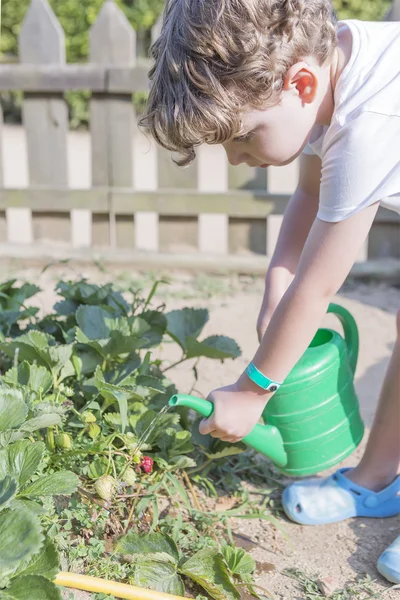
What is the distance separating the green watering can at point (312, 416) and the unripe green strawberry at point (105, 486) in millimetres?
309

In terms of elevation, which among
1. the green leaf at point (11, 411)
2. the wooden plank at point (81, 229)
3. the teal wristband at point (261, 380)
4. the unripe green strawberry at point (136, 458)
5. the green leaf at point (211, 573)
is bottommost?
the wooden plank at point (81, 229)

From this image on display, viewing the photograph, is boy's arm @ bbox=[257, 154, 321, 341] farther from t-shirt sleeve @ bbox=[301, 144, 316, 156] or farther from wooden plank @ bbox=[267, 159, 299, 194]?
wooden plank @ bbox=[267, 159, 299, 194]

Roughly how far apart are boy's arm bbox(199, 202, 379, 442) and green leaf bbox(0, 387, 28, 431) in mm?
357

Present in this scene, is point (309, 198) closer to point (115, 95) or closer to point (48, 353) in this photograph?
point (48, 353)

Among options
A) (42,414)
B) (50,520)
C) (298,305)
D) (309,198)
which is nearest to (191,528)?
(50,520)

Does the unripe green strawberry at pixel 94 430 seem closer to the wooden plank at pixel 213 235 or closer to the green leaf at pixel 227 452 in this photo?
the green leaf at pixel 227 452

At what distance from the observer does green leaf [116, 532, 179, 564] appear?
1500mm

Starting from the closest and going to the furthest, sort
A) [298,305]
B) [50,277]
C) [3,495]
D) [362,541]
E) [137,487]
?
1. [3,495]
2. [298,305]
3. [137,487]
4. [362,541]
5. [50,277]

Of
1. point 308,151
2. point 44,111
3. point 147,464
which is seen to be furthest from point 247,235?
point 147,464

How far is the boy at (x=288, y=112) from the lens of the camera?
1.39m

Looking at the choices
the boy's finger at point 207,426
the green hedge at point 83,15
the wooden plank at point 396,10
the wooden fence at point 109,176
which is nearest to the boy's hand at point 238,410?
the boy's finger at point 207,426

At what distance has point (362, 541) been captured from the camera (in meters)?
1.79

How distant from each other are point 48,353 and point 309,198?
0.70 metres

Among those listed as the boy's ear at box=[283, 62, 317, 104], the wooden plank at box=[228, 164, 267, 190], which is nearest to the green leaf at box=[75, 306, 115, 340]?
the boy's ear at box=[283, 62, 317, 104]
